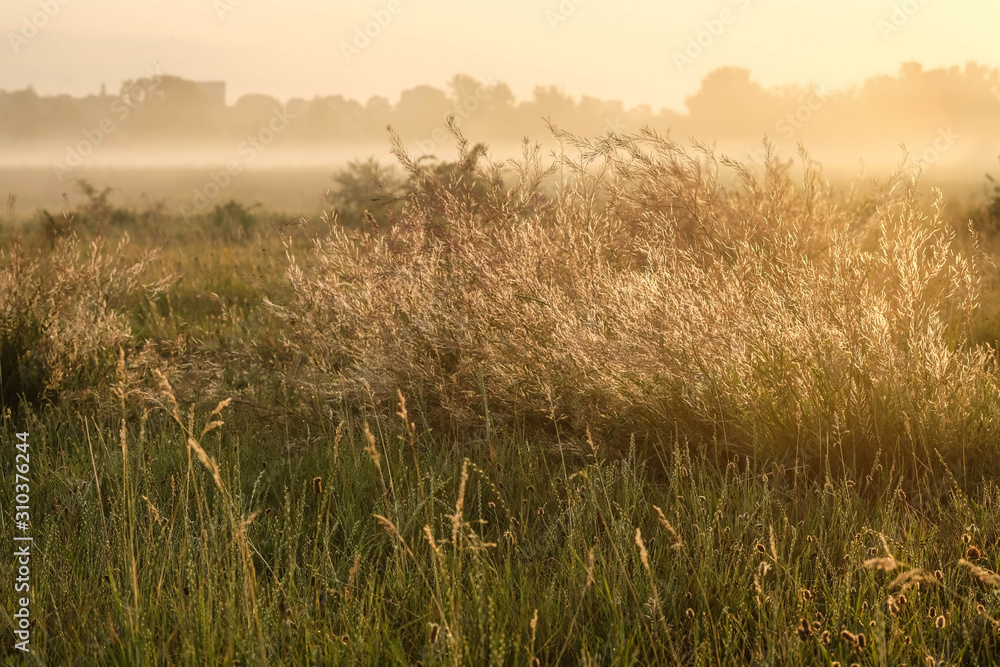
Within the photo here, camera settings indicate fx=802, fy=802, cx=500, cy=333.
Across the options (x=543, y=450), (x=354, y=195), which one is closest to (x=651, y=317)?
(x=543, y=450)

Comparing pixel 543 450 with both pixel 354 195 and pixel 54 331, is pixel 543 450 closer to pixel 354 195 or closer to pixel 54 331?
pixel 54 331

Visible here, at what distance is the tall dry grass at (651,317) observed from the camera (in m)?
2.78

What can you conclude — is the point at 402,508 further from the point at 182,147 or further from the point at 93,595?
the point at 182,147

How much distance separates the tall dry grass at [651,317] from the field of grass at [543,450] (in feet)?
0.05

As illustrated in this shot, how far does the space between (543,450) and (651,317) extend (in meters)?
0.63

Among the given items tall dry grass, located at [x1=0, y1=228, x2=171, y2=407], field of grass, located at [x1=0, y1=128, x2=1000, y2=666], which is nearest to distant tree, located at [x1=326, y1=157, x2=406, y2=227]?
tall dry grass, located at [x1=0, y1=228, x2=171, y2=407]

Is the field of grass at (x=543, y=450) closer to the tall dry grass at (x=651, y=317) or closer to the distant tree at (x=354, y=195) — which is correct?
the tall dry grass at (x=651, y=317)

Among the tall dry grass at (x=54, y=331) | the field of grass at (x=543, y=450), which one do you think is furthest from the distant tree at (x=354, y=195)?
the field of grass at (x=543, y=450)

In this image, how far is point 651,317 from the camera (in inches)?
116

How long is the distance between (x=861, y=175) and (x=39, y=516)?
4087mm

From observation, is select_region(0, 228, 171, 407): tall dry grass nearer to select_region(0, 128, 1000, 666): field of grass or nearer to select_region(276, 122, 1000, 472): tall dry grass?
select_region(0, 128, 1000, 666): field of grass

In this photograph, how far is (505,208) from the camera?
11.7 ft

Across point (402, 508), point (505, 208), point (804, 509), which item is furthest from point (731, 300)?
point (402, 508)

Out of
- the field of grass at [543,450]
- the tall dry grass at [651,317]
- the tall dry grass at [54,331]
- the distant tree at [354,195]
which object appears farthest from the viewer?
the distant tree at [354,195]
